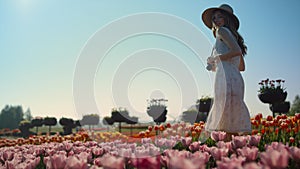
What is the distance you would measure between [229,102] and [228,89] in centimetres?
23

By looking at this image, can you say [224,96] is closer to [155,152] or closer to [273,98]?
[155,152]

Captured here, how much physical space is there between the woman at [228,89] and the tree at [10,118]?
126 ft

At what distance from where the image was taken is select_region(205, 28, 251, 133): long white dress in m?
4.53

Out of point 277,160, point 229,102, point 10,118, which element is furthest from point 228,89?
point 10,118

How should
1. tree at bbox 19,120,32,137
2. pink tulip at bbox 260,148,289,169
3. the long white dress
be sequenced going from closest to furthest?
pink tulip at bbox 260,148,289,169, the long white dress, tree at bbox 19,120,32,137

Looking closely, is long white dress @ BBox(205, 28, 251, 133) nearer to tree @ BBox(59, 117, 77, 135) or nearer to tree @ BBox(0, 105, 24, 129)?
tree @ BBox(59, 117, 77, 135)

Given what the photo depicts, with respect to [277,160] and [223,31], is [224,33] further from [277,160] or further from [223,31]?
[277,160]

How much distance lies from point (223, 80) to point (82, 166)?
372cm

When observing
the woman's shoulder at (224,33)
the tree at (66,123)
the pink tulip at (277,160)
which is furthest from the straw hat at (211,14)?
the tree at (66,123)

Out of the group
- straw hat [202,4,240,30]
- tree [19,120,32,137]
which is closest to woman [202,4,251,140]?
straw hat [202,4,240,30]

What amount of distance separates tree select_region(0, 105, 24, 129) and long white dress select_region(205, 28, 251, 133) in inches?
1509

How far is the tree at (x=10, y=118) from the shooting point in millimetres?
37156

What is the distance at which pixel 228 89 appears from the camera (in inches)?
179

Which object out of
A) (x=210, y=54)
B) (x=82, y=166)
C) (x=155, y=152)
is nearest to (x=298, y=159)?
(x=155, y=152)
